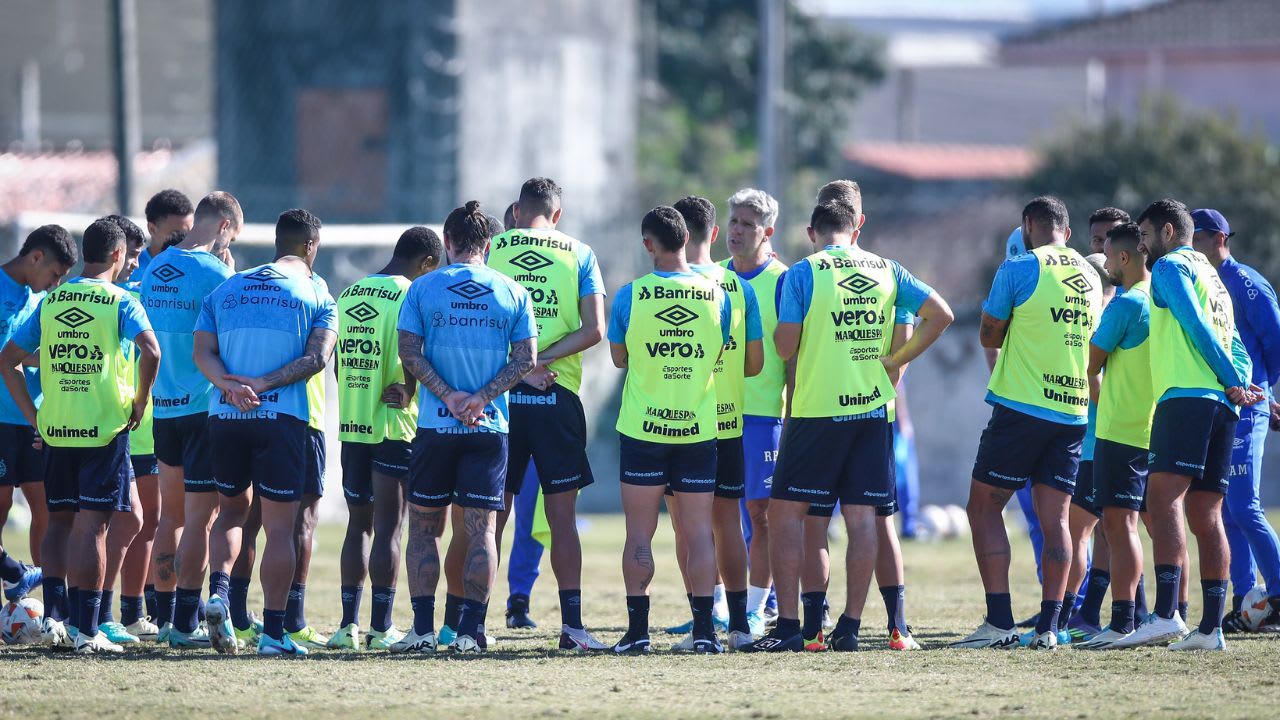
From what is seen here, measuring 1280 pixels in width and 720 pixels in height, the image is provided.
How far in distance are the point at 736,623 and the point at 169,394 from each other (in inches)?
135

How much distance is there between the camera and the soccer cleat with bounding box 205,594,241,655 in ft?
27.5

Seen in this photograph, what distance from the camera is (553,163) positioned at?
987 inches

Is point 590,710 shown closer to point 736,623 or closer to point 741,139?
point 736,623

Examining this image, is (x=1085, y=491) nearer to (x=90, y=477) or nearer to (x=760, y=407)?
(x=760, y=407)

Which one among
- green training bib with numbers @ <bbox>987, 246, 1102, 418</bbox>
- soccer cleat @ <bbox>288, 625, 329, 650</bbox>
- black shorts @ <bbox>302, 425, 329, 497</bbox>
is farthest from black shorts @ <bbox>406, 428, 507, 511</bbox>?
green training bib with numbers @ <bbox>987, 246, 1102, 418</bbox>

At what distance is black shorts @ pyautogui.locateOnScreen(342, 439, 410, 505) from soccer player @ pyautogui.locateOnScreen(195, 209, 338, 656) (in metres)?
0.53

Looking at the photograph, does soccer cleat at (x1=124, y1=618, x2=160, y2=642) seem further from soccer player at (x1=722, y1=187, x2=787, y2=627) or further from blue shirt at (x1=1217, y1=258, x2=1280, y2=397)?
blue shirt at (x1=1217, y1=258, x2=1280, y2=397)

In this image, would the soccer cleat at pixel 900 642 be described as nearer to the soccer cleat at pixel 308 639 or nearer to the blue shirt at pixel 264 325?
the soccer cleat at pixel 308 639

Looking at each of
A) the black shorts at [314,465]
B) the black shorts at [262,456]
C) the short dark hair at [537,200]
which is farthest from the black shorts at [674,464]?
the black shorts at [262,456]

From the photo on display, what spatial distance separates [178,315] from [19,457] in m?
1.52

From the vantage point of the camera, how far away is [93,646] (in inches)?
340

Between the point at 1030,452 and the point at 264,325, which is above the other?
the point at 264,325

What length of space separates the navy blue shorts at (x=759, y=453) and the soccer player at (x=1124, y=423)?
6.15 feet

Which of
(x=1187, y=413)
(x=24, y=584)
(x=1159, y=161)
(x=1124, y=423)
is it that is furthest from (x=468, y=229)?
(x=1159, y=161)
